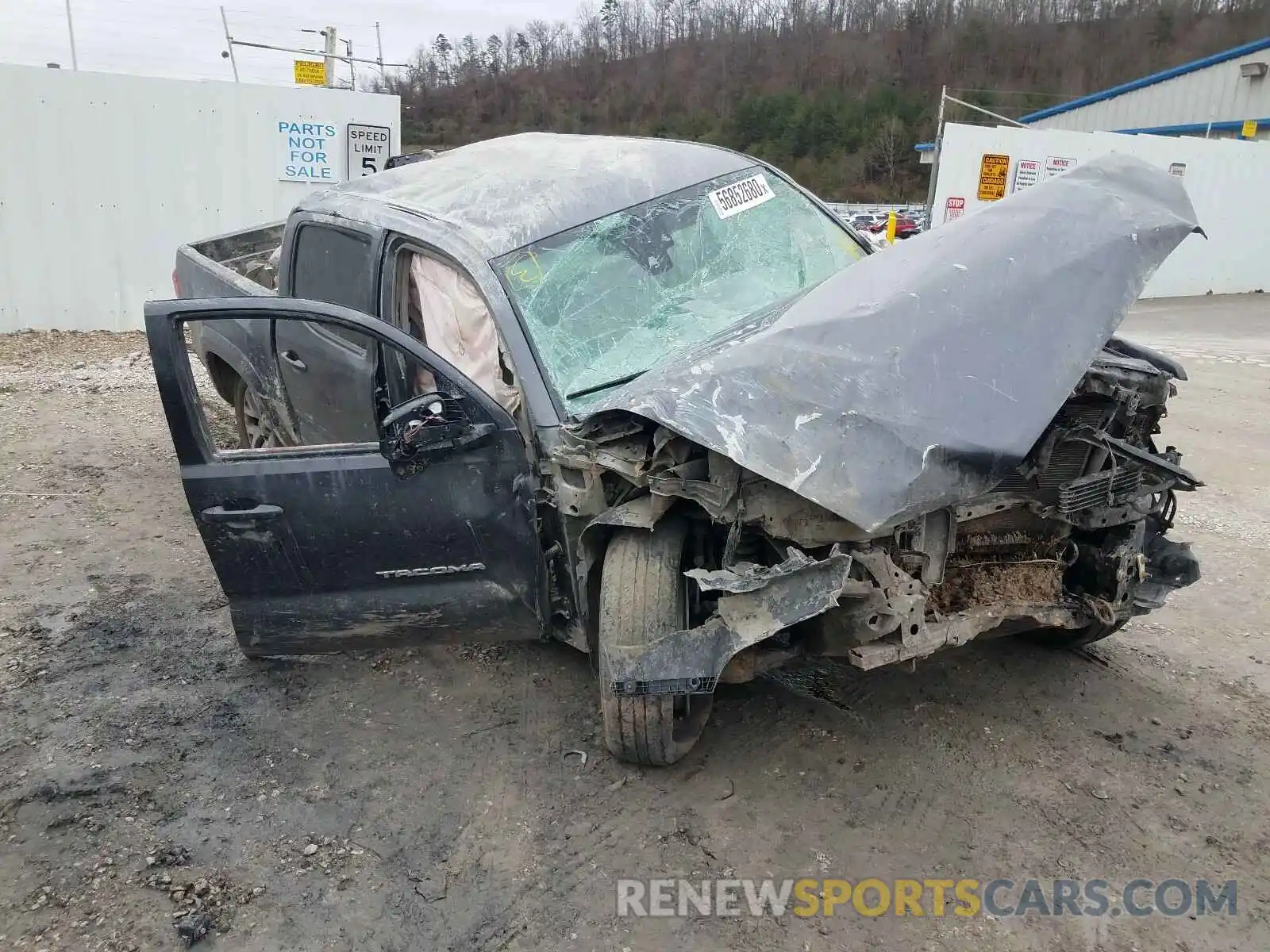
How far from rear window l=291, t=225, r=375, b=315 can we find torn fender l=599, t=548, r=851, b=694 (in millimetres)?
1998

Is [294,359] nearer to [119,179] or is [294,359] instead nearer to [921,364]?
[921,364]

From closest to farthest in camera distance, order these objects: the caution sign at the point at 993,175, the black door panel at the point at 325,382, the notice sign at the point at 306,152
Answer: the black door panel at the point at 325,382
the notice sign at the point at 306,152
the caution sign at the point at 993,175

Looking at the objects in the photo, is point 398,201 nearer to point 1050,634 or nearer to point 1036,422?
point 1036,422

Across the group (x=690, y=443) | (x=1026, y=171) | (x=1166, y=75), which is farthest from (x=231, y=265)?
(x=1166, y=75)

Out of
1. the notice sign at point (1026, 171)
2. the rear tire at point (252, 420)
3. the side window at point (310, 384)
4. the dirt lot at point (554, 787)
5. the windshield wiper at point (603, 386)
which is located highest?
the notice sign at point (1026, 171)

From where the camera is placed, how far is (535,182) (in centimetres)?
391

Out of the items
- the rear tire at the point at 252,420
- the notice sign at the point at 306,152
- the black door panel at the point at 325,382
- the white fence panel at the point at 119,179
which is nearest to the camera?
the black door panel at the point at 325,382

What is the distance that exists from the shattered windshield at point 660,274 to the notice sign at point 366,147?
9.19m

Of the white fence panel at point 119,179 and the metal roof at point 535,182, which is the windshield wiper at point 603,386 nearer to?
the metal roof at point 535,182

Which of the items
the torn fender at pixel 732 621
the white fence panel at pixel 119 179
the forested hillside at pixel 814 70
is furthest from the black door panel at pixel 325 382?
the forested hillside at pixel 814 70

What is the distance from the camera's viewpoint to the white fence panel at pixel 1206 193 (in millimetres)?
15180

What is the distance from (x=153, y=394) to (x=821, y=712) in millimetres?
7027

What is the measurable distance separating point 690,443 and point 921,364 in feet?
2.36

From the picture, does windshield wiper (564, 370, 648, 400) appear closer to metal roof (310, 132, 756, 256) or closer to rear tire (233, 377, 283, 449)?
metal roof (310, 132, 756, 256)
